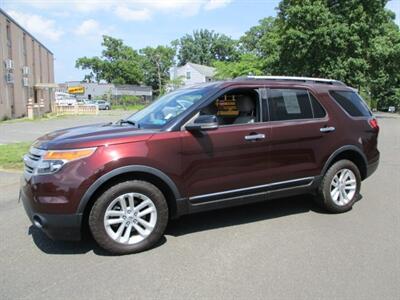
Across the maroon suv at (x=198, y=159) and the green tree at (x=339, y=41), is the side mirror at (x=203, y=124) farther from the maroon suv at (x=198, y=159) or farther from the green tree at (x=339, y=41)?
the green tree at (x=339, y=41)

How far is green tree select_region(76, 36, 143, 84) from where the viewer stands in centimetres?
8691

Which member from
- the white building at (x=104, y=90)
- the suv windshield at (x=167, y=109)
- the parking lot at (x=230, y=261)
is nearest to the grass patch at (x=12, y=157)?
the parking lot at (x=230, y=261)

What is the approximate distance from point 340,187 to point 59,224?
3755 millimetres

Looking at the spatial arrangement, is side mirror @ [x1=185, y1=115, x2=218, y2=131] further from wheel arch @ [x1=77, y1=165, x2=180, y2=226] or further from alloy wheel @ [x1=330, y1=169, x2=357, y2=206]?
alloy wheel @ [x1=330, y1=169, x2=357, y2=206]

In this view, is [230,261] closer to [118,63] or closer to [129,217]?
[129,217]

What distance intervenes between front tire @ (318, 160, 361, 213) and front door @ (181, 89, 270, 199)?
3.56 ft

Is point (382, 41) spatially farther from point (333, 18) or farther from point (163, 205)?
point (163, 205)

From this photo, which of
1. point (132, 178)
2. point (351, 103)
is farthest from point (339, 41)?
point (132, 178)

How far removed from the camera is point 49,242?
4691mm

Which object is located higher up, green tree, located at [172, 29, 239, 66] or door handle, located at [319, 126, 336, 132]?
green tree, located at [172, 29, 239, 66]

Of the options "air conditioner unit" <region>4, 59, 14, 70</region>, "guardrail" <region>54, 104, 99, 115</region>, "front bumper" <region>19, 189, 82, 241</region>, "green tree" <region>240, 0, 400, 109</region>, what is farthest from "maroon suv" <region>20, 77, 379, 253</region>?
"guardrail" <region>54, 104, 99, 115</region>

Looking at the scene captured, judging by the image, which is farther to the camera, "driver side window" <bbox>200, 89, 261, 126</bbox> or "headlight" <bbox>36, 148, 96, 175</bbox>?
"driver side window" <bbox>200, 89, 261, 126</bbox>

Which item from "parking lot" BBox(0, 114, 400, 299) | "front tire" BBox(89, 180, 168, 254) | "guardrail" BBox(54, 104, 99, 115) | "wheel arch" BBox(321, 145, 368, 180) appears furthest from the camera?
"guardrail" BBox(54, 104, 99, 115)

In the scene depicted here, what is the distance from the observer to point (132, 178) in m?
4.39
